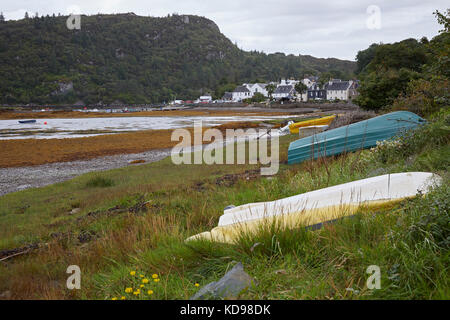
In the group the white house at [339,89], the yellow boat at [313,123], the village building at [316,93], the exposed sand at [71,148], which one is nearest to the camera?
the exposed sand at [71,148]

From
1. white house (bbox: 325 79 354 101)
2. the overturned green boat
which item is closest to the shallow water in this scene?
the overturned green boat

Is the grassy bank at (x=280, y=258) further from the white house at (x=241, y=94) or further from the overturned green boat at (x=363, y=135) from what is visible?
the white house at (x=241, y=94)

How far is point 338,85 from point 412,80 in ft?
334

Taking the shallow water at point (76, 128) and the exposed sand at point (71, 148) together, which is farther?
the shallow water at point (76, 128)

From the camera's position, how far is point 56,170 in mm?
19812

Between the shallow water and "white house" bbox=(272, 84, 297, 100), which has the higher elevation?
"white house" bbox=(272, 84, 297, 100)

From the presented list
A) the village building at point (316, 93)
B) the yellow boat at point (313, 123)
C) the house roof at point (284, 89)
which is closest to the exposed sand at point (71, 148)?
the yellow boat at point (313, 123)

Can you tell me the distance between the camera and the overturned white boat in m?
4.32

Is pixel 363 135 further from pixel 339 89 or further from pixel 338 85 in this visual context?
pixel 338 85

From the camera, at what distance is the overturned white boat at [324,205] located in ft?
14.2

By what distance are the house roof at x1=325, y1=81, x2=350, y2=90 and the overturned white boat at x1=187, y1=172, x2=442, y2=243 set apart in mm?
113986

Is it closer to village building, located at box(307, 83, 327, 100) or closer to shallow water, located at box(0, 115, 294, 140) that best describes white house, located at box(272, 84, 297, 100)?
village building, located at box(307, 83, 327, 100)

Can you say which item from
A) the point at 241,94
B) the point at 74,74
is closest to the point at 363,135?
the point at 241,94

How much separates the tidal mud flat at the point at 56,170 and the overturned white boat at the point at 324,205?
1349 centimetres
